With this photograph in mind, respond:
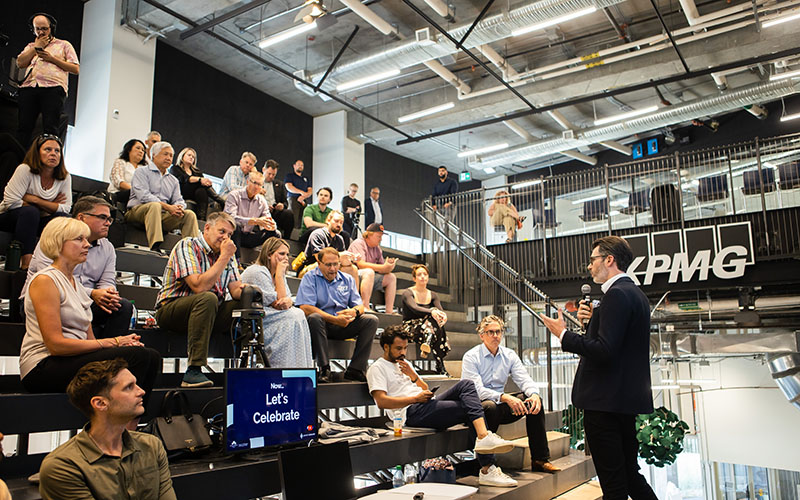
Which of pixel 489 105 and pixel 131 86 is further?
pixel 489 105

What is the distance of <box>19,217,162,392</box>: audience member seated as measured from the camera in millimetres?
2699

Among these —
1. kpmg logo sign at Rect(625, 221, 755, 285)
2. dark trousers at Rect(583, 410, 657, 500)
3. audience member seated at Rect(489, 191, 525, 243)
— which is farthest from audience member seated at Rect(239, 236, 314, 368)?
audience member seated at Rect(489, 191, 525, 243)

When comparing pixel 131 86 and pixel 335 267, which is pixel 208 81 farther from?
pixel 335 267

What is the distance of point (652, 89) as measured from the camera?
1285 centimetres

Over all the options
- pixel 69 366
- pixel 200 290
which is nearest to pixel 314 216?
pixel 200 290

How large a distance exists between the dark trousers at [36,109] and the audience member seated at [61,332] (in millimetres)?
2930

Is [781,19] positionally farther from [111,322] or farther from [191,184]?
[111,322]

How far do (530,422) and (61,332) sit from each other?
337 centimetres

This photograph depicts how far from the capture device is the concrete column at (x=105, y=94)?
952 cm

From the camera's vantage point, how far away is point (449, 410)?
14.7 feet

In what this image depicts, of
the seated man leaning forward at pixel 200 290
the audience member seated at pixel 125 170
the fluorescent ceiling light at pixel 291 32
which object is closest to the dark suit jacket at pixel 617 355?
the seated man leaning forward at pixel 200 290

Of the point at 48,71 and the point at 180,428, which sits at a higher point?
the point at 48,71

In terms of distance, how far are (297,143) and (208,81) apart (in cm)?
245

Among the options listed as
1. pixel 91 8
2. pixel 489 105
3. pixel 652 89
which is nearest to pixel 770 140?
pixel 652 89
